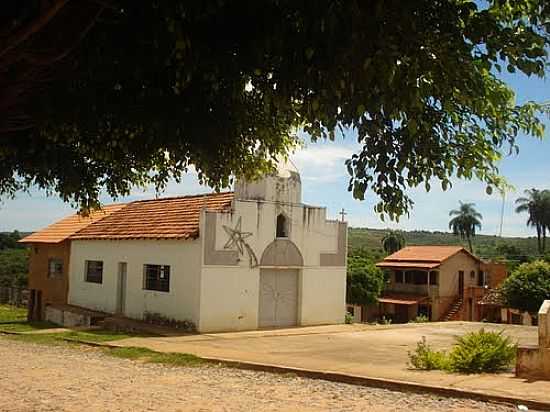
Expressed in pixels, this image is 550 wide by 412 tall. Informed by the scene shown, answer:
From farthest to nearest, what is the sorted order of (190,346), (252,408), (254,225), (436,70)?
(254,225) < (190,346) < (252,408) < (436,70)

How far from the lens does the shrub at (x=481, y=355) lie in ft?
39.9

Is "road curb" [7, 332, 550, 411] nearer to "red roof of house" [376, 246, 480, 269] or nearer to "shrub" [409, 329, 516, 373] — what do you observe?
"shrub" [409, 329, 516, 373]

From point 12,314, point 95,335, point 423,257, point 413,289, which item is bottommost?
point 12,314

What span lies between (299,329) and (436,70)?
722 inches

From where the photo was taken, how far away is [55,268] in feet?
96.6

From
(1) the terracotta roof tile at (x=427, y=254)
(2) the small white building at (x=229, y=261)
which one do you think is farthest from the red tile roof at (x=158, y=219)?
(1) the terracotta roof tile at (x=427, y=254)

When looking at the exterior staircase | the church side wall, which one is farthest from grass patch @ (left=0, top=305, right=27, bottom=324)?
the exterior staircase

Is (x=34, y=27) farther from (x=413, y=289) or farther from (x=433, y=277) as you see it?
(x=413, y=289)

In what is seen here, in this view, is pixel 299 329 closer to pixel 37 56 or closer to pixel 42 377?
pixel 42 377

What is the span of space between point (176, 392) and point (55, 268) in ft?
67.2

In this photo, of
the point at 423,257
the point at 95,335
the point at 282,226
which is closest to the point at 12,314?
the point at 95,335

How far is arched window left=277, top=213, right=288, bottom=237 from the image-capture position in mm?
22828

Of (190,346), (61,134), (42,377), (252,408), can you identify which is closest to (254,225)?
(190,346)

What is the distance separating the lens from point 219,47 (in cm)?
488
